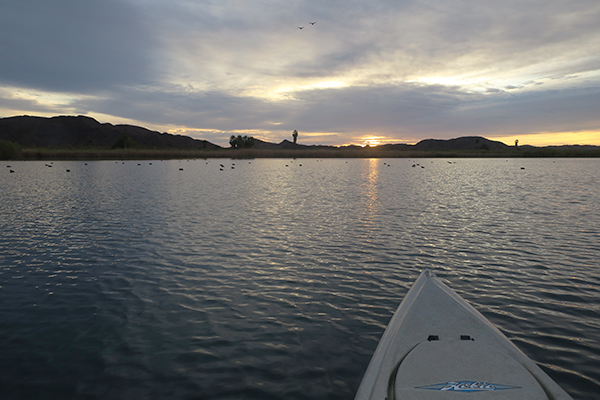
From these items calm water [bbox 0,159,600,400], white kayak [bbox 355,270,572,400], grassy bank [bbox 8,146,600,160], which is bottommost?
calm water [bbox 0,159,600,400]

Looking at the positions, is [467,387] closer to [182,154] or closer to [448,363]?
[448,363]

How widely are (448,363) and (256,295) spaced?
4.94 m

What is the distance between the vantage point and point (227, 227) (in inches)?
638

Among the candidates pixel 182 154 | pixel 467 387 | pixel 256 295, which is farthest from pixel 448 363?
pixel 182 154

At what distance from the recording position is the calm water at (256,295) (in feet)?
18.1

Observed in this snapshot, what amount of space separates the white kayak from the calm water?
920 mm

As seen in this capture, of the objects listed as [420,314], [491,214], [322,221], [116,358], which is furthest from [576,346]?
[491,214]

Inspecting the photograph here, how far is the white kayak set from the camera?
404 centimetres

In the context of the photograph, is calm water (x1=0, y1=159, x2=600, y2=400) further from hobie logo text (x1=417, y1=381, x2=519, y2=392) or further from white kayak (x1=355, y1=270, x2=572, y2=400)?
hobie logo text (x1=417, y1=381, x2=519, y2=392)

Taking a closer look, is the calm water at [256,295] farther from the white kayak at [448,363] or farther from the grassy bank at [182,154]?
the grassy bank at [182,154]

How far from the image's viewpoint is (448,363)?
458 centimetres

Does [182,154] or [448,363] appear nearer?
[448,363]

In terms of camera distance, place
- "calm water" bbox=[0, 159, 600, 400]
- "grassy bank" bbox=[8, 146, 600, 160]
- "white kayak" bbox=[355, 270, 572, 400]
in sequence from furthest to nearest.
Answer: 1. "grassy bank" bbox=[8, 146, 600, 160]
2. "calm water" bbox=[0, 159, 600, 400]
3. "white kayak" bbox=[355, 270, 572, 400]

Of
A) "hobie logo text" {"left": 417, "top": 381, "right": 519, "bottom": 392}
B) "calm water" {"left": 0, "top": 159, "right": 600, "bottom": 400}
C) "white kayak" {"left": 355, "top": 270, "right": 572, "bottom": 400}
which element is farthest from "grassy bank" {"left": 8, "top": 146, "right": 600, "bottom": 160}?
"hobie logo text" {"left": 417, "top": 381, "right": 519, "bottom": 392}
